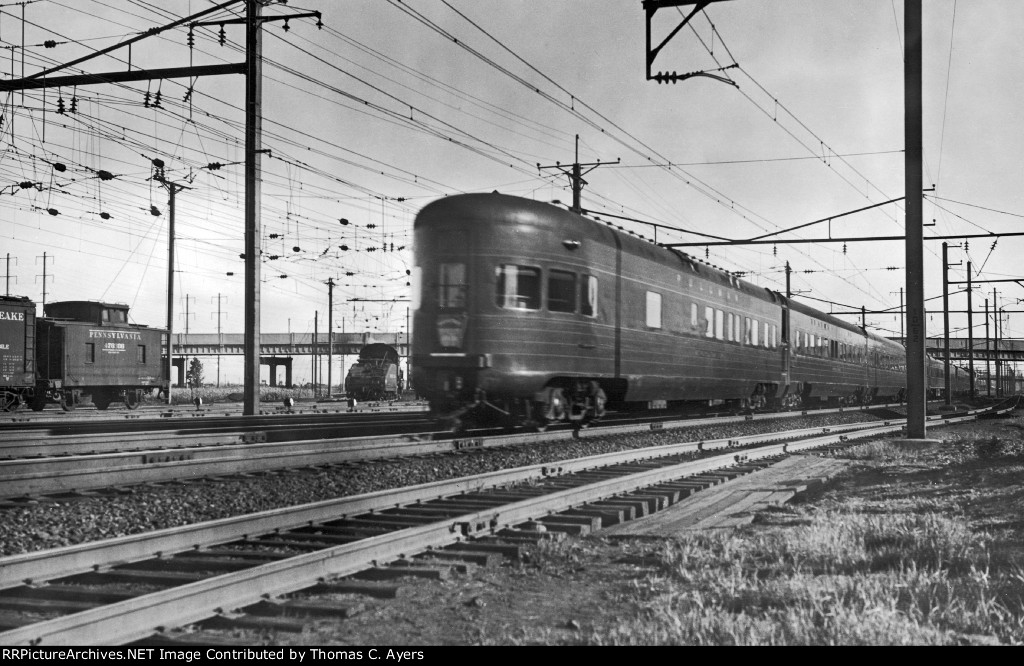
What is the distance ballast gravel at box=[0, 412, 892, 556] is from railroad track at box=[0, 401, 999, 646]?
1149mm

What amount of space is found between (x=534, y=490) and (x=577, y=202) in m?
25.0

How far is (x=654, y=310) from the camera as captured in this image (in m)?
17.2

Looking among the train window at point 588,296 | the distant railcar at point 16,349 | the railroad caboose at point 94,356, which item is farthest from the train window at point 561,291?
the railroad caboose at point 94,356

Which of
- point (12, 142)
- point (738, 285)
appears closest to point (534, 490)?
point (738, 285)

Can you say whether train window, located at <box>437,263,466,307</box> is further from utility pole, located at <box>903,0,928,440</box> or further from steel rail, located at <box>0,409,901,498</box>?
utility pole, located at <box>903,0,928,440</box>

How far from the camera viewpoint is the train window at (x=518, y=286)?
45.1ft

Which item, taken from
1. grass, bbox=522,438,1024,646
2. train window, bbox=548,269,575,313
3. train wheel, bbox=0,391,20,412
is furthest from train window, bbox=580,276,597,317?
train wheel, bbox=0,391,20,412

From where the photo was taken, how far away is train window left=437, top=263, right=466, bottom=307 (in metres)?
13.8

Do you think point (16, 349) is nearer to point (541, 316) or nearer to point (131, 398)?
point (131, 398)

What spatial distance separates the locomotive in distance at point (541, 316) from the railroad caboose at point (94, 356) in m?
17.3

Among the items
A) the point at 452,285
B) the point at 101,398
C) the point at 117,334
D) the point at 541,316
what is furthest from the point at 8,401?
the point at 541,316

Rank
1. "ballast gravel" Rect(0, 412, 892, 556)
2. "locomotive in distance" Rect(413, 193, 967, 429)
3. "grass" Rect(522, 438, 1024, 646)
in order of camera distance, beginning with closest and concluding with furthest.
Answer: "grass" Rect(522, 438, 1024, 646) < "ballast gravel" Rect(0, 412, 892, 556) < "locomotive in distance" Rect(413, 193, 967, 429)

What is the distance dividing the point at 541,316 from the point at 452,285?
1.44 meters

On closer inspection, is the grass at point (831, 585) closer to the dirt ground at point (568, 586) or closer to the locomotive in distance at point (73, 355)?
the dirt ground at point (568, 586)
